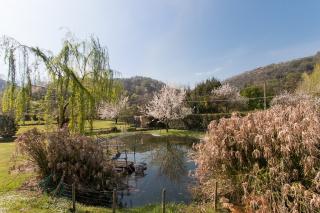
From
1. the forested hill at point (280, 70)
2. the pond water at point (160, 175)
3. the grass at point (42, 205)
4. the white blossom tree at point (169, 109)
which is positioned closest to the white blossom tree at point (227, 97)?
the white blossom tree at point (169, 109)

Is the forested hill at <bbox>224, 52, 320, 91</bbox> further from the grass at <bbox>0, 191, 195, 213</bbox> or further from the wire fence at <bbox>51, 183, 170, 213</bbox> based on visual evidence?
the grass at <bbox>0, 191, 195, 213</bbox>

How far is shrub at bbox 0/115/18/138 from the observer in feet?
92.1

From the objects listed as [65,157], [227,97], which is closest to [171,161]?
[65,157]

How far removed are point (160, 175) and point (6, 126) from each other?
19.3 meters

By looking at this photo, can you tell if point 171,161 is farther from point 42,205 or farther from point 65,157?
point 42,205

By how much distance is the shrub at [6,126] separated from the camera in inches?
1105

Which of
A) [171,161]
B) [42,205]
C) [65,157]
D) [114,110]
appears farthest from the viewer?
[114,110]

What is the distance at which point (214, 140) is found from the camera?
9.41 m

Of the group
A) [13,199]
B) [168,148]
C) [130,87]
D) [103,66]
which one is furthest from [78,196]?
[130,87]

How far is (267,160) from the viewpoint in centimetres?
827

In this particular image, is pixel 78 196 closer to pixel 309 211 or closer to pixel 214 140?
pixel 214 140

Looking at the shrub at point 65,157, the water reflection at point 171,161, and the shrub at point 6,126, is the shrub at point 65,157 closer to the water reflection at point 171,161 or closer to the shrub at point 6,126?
the water reflection at point 171,161

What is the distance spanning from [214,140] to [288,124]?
7.48 ft

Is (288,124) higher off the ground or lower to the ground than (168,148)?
A: higher
